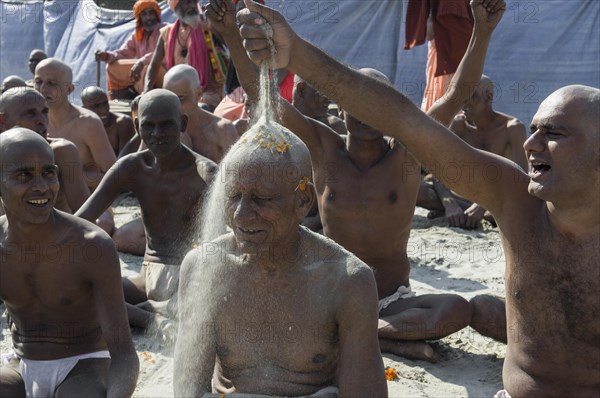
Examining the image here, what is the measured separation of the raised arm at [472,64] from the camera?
4.04m

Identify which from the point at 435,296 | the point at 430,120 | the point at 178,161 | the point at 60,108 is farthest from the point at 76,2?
the point at 430,120

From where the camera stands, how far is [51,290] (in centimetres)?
404

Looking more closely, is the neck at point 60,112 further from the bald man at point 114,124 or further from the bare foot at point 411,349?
the bare foot at point 411,349

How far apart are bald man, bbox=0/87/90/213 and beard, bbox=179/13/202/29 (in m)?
4.35

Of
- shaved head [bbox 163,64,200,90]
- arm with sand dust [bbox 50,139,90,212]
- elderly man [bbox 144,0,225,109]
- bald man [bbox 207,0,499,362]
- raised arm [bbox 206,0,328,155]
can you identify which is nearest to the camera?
raised arm [bbox 206,0,328,155]

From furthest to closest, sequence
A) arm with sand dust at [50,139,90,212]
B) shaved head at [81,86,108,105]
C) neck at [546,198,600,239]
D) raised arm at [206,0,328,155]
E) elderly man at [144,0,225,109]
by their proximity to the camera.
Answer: elderly man at [144,0,225,109], shaved head at [81,86,108,105], arm with sand dust at [50,139,90,212], raised arm at [206,0,328,155], neck at [546,198,600,239]

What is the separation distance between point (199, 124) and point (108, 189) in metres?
2.17

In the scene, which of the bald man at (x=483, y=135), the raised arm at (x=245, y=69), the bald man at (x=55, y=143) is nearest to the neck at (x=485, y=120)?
the bald man at (x=483, y=135)

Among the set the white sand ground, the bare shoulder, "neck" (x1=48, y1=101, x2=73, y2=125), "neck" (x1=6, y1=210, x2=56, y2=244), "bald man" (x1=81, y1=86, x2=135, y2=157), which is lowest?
the white sand ground

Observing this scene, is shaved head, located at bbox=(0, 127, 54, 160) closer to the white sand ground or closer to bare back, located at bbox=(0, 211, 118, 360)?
bare back, located at bbox=(0, 211, 118, 360)

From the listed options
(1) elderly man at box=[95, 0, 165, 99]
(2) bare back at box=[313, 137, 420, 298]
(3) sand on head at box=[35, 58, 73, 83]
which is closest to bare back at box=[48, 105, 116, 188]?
(3) sand on head at box=[35, 58, 73, 83]

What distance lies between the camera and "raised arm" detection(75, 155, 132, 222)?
5594mm

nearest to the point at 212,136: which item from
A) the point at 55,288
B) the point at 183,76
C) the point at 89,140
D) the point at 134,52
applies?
the point at 183,76

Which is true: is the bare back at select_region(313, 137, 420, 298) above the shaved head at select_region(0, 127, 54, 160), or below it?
below
